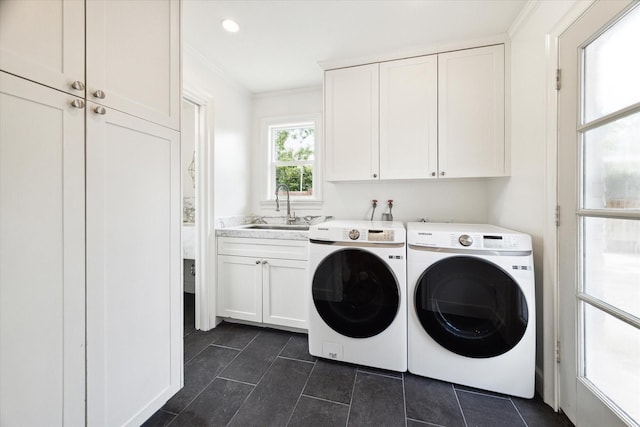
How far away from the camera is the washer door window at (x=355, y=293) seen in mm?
1582

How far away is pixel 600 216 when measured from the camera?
3.44 ft

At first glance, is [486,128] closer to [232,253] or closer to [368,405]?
[368,405]

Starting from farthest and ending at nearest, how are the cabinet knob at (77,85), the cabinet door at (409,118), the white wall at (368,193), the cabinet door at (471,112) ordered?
the white wall at (368,193) < the cabinet door at (409,118) < the cabinet door at (471,112) < the cabinet knob at (77,85)

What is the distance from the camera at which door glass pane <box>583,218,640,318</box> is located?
924 mm

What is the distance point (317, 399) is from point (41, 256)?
142 centimetres

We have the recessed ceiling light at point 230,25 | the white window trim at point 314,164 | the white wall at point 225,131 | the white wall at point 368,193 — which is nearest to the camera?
the recessed ceiling light at point 230,25

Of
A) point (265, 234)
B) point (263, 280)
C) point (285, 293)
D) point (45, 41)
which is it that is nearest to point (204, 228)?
point (265, 234)

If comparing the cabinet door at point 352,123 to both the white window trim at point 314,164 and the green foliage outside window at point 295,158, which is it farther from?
the green foliage outside window at point 295,158

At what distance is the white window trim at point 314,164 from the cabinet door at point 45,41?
1.93m

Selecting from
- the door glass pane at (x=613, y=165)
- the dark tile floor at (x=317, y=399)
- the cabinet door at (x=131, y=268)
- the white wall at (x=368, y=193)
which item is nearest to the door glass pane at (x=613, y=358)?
the dark tile floor at (x=317, y=399)

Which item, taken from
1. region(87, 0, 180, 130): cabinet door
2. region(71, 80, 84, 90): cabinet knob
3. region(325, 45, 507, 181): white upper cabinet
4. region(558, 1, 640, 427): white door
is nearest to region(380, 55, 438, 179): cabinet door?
region(325, 45, 507, 181): white upper cabinet

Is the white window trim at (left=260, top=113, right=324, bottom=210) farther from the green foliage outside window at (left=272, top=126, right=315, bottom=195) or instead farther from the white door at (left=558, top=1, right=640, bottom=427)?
the white door at (left=558, top=1, right=640, bottom=427)

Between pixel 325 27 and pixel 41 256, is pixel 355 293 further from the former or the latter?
pixel 325 27

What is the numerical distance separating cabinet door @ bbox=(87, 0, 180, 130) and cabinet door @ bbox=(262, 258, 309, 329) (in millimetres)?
1283
